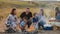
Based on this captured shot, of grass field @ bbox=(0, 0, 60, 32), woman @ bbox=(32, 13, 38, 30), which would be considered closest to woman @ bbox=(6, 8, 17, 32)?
grass field @ bbox=(0, 0, 60, 32)

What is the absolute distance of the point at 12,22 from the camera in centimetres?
218

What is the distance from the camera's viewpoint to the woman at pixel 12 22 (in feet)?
7.13

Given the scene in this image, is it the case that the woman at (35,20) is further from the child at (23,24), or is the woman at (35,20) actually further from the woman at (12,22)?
the woman at (12,22)

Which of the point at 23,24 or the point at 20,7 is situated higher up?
the point at 20,7

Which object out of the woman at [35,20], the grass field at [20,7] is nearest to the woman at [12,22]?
the grass field at [20,7]

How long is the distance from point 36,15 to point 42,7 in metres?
0.10

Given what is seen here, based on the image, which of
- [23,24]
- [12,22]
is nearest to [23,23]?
[23,24]

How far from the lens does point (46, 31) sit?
219 centimetres

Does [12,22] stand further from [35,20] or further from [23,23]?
[35,20]

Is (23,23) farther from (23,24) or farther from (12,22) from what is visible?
(12,22)

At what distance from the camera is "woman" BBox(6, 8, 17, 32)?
7.13ft

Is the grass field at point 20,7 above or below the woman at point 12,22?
above

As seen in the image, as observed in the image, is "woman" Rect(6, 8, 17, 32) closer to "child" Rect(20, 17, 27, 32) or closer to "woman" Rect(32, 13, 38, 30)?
"child" Rect(20, 17, 27, 32)

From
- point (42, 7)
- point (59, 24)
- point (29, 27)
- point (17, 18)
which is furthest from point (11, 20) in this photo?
point (59, 24)
